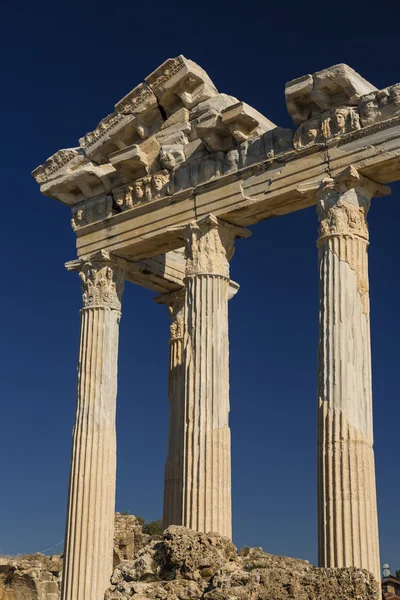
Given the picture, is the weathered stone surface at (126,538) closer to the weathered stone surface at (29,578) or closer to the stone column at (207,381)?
the weathered stone surface at (29,578)

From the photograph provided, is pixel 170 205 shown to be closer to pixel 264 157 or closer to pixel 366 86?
pixel 264 157

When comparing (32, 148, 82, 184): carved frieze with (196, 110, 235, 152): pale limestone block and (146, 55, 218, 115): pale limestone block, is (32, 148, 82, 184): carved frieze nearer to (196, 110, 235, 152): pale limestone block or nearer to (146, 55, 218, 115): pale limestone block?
(146, 55, 218, 115): pale limestone block

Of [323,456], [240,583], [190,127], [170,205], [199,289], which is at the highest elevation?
[190,127]

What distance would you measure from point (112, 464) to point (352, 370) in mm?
8239

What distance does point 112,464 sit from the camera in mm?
27312

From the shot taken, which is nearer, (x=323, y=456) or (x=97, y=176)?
(x=323, y=456)

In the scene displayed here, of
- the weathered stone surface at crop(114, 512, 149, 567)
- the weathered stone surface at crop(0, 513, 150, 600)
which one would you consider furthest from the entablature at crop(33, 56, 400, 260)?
the weathered stone surface at crop(0, 513, 150, 600)

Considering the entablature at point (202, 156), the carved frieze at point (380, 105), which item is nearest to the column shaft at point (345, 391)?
the entablature at point (202, 156)

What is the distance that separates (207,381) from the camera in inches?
975

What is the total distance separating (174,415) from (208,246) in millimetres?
6114

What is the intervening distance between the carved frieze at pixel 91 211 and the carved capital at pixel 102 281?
1104mm

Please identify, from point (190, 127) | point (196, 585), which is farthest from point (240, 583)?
point (190, 127)

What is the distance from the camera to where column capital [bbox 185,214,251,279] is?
1008 inches

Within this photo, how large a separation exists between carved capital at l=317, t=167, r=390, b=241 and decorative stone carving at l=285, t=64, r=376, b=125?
1.74 m
